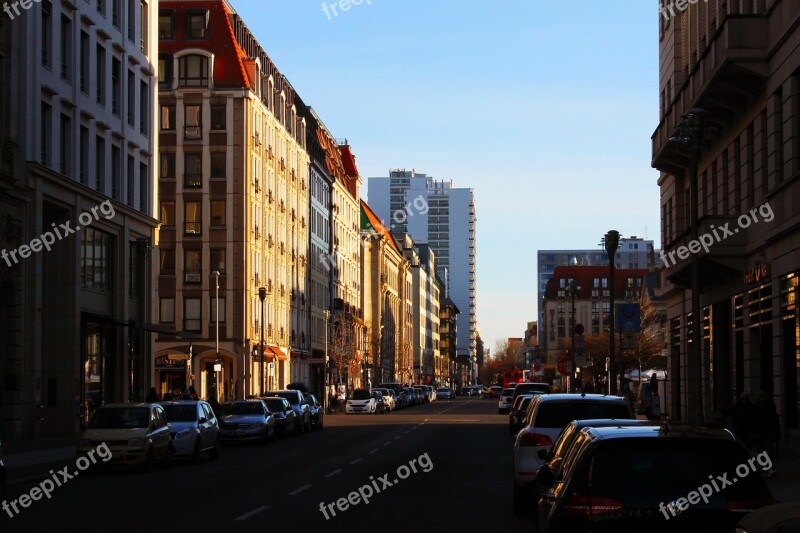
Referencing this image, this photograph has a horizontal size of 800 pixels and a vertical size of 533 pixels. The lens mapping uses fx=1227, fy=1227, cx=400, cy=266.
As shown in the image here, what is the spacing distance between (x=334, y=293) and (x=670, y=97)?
6459 centimetres

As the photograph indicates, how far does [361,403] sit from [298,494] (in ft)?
183

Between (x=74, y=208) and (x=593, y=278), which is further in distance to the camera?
(x=593, y=278)

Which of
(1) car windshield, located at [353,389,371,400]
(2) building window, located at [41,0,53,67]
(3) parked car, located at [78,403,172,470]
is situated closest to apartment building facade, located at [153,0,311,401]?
(1) car windshield, located at [353,389,371,400]

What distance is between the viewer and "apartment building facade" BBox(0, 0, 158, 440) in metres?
38.6

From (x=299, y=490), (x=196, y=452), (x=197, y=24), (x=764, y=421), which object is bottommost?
(x=196, y=452)

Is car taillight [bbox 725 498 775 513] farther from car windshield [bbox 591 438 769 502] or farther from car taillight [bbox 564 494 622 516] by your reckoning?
car taillight [bbox 564 494 622 516]

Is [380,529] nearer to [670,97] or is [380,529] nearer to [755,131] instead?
[755,131]

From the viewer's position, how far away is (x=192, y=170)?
2963 inches

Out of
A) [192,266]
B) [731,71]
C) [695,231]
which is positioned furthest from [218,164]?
[695,231]

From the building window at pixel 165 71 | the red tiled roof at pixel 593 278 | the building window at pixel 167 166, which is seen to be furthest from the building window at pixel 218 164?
the red tiled roof at pixel 593 278

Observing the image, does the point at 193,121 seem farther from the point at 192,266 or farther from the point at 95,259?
the point at 95,259

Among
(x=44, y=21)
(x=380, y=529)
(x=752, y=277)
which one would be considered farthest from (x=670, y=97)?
(x=380, y=529)

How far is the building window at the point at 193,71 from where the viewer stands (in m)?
75.3

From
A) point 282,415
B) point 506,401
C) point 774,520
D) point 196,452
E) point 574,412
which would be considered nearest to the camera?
point 774,520
